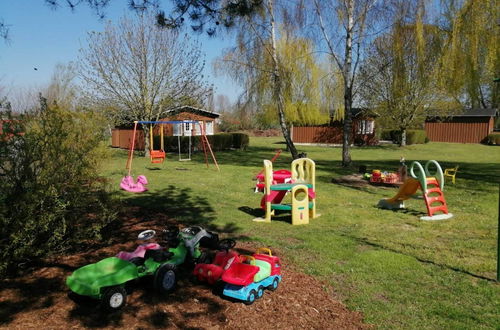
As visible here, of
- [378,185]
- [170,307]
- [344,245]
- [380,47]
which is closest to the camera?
[170,307]

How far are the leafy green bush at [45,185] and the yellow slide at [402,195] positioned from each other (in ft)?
19.7

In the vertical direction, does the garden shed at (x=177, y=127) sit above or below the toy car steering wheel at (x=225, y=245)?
above

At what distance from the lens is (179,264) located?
4633mm

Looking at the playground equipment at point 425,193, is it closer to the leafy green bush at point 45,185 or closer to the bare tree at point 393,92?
the leafy green bush at point 45,185

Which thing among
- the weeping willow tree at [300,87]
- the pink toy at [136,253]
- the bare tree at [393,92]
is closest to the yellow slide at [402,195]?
the pink toy at [136,253]

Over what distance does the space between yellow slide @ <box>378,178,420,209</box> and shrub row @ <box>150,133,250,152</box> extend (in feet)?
61.8

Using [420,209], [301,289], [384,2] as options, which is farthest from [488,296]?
[384,2]

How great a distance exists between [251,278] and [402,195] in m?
5.58

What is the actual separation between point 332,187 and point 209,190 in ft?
12.0

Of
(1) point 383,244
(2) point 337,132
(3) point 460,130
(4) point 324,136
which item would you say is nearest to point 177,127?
(4) point 324,136

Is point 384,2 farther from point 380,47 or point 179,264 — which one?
point 179,264

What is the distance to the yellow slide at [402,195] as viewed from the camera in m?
8.26

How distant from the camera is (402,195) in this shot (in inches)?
332

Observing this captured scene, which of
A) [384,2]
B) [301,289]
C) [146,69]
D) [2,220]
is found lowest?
[301,289]
